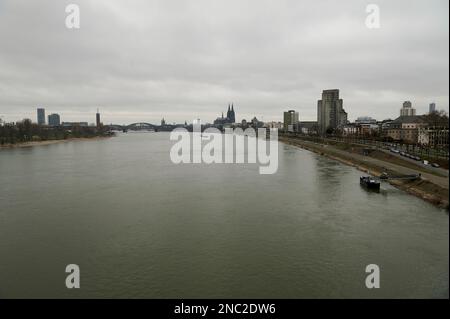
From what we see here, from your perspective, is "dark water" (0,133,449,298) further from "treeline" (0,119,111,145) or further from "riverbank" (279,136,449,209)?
"treeline" (0,119,111,145)

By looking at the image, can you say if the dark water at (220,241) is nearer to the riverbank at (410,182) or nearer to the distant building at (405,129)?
the riverbank at (410,182)

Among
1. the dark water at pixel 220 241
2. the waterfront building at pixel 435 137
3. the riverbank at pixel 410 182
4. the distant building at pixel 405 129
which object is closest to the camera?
the dark water at pixel 220 241

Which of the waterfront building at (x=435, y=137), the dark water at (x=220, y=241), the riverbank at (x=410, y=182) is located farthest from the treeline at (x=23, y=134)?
the waterfront building at (x=435, y=137)

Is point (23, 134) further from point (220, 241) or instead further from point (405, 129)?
point (405, 129)

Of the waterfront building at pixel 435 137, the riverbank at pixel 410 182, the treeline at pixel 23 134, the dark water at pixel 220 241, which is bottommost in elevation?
the dark water at pixel 220 241

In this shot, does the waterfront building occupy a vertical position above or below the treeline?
below

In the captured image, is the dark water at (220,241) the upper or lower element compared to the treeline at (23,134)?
lower

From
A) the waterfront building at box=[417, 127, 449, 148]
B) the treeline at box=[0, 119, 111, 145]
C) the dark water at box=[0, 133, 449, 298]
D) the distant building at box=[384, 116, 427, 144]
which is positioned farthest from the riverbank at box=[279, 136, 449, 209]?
the treeline at box=[0, 119, 111, 145]

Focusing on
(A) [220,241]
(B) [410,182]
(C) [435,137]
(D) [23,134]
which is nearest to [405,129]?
(C) [435,137]
